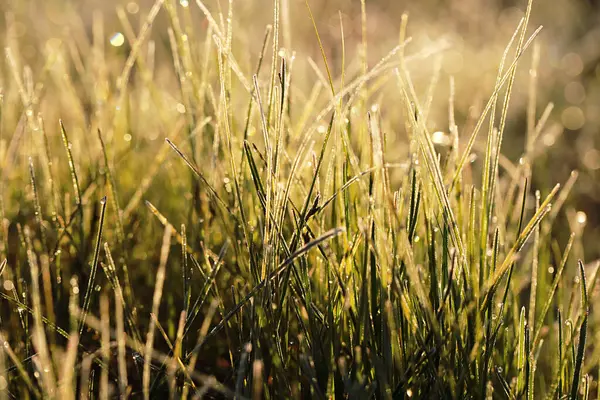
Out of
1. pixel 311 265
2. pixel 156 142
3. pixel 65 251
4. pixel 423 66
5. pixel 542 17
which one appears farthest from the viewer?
pixel 542 17

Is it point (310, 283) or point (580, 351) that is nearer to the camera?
point (580, 351)

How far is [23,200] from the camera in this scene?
3.43 ft

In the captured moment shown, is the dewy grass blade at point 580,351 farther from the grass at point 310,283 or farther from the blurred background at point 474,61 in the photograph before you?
the blurred background at point 474,61

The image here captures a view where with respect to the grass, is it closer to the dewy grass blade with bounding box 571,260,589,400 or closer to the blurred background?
the dewy grass blade with bounding box 571,260,589,400

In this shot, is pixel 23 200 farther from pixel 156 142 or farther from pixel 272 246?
pixel 272 246

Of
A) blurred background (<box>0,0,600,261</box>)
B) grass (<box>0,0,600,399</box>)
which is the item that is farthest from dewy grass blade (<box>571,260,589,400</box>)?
blurred background (<box>0,0,600,261</box>)

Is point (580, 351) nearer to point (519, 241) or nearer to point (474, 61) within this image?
point (519, 241)

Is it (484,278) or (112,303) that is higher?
(484,278)

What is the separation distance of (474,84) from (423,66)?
0.89m

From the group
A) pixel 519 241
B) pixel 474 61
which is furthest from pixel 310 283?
pixel 474 61

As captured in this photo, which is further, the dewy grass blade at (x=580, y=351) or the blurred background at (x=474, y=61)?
the blurred background at (x=474, y=61)

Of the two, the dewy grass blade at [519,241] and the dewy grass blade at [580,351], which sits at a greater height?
the dewy grass blade at [519,241]

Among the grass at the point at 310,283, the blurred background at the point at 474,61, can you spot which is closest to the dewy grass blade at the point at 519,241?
the grass at the point at 310,283

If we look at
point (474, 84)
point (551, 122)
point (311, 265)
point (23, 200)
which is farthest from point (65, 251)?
point (474, 84)
